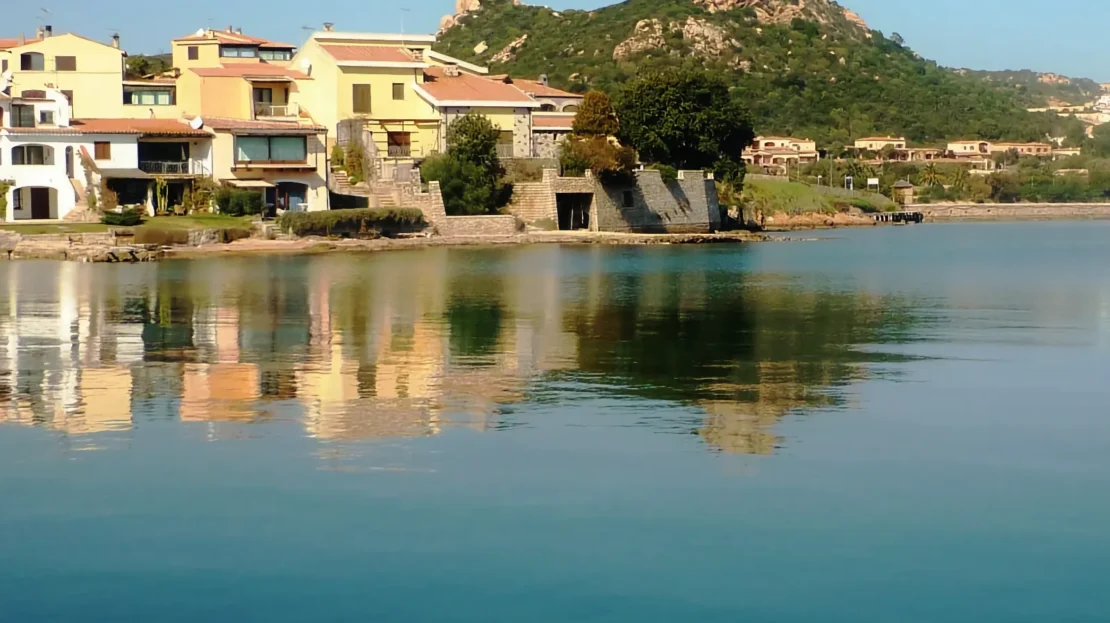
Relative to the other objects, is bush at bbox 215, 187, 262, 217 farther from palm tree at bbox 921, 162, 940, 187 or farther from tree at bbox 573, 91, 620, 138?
palm tree at bbox 921, 162, 940, 187

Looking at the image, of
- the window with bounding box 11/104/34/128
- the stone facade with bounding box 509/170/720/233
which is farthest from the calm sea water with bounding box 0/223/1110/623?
the stone facade with bounding box 509/170/720/233

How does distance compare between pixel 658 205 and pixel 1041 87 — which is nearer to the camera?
pixel 658 205

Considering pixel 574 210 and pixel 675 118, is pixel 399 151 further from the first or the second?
pixel 675 118

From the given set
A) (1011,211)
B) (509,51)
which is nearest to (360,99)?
(1011,211)

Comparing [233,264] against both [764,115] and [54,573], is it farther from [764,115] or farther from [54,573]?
[764,115]

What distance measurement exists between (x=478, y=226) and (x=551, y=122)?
13.8 meters

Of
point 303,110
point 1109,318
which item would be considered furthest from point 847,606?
point 303,110

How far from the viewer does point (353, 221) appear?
50.5m

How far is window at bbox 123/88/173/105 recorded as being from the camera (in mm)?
55406

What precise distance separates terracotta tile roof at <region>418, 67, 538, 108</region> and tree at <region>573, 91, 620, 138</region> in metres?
2.10

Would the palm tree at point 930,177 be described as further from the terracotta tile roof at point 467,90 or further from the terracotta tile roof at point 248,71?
the terracotta tile roof at point 248,71

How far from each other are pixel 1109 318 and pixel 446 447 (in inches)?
705

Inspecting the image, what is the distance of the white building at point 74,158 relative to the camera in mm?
47844

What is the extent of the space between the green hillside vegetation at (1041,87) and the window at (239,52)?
102874 millimetres
